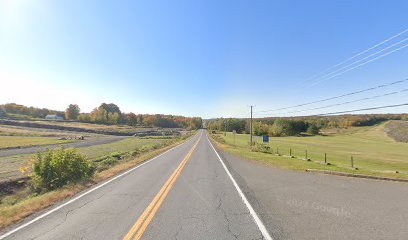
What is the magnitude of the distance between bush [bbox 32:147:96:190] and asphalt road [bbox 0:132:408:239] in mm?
4059

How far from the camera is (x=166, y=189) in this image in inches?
416

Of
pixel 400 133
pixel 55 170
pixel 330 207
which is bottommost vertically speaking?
pixel 55 170

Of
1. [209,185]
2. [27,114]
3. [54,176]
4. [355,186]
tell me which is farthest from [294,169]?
[27,114]

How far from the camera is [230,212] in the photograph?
7426 mm

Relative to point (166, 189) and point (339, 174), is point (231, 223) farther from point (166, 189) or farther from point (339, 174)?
point (339, 174)

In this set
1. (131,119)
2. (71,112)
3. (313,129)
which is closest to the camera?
(313,129)

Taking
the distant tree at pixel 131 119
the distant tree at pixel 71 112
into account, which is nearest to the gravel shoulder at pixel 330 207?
the distant tree at pixel 131 119

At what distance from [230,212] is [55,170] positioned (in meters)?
11.3

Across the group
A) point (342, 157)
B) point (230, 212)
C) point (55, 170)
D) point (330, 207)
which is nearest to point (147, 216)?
point (230, 212)

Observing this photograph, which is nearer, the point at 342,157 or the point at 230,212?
the point at 230,212

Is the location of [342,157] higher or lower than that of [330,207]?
lower

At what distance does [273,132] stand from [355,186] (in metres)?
120

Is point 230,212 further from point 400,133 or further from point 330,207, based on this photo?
point 400,133

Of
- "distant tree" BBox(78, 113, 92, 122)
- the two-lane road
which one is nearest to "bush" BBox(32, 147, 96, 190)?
the two-lane road
